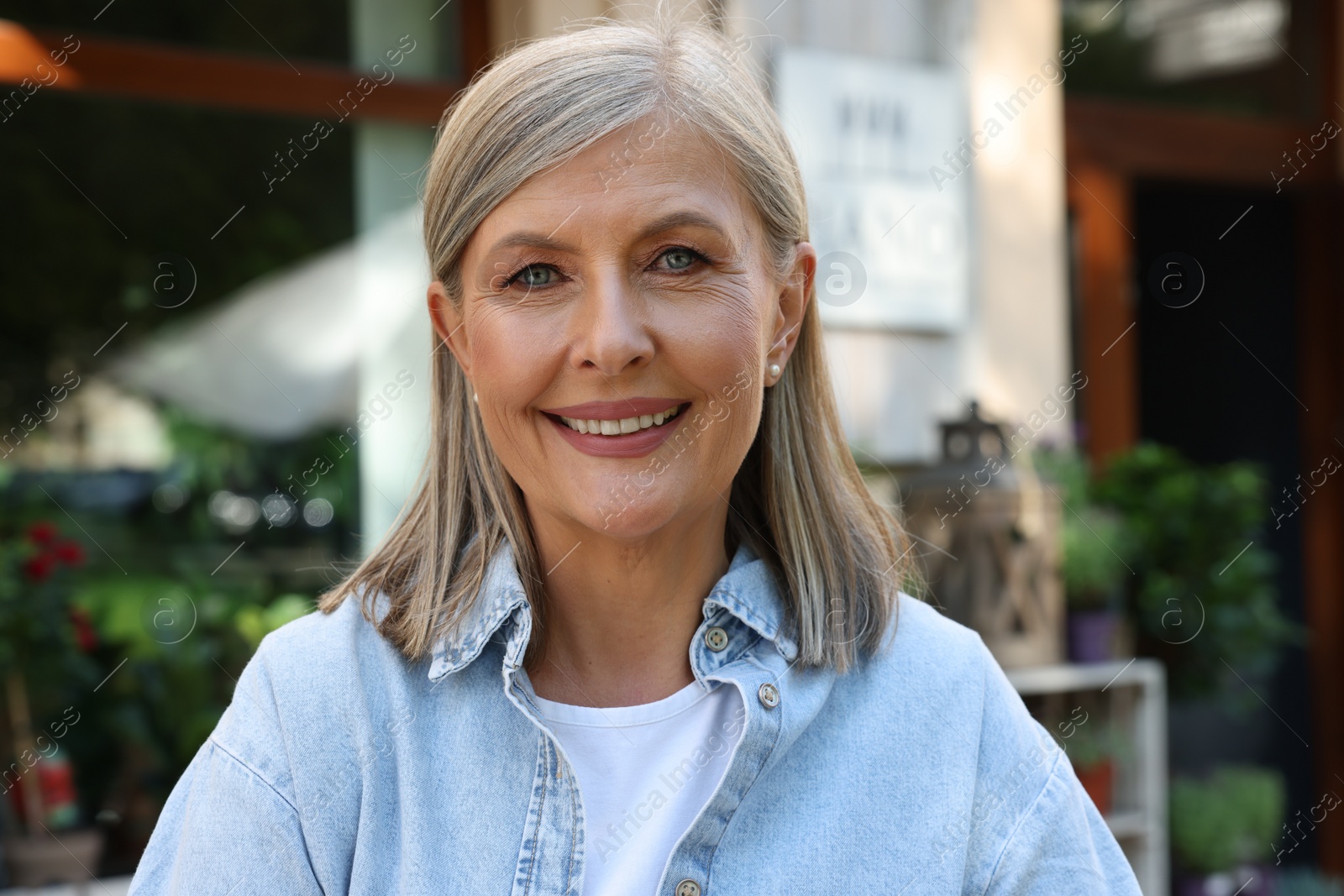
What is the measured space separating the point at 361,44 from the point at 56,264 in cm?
109

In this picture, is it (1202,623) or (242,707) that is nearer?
(242,707)

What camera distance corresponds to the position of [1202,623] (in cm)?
373

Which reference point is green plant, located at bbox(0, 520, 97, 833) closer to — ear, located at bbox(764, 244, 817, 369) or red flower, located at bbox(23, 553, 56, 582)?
red flower, located at bbox(23, 553, 56, 582)

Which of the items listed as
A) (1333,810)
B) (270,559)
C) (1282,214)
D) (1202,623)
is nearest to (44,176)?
(270,559)

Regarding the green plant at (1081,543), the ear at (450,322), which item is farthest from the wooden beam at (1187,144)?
the ear at (450,322)

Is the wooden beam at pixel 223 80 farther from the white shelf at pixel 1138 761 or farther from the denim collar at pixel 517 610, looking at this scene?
the denim collar at pixel 517 610

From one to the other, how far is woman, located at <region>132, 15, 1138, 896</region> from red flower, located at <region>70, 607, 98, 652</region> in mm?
2142

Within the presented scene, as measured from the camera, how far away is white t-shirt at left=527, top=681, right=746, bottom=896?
1.21m

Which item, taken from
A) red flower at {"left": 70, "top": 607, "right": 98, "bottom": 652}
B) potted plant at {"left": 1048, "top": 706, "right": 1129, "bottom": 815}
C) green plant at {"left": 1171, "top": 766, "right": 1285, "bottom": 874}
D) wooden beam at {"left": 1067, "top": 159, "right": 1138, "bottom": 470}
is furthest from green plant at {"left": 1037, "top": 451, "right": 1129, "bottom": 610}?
red flower at {"left": 70, "top": 607, "right": 98, "bottom": 652}

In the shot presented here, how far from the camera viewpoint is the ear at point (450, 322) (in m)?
1.29

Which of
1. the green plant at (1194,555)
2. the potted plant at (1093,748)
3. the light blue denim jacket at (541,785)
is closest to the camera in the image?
the light blue denim jacket at (541,785)

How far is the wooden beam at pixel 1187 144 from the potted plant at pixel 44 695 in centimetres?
316

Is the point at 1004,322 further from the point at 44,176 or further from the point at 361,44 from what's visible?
the point at 44,176

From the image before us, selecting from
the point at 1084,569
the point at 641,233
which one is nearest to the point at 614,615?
the point at 641,233
